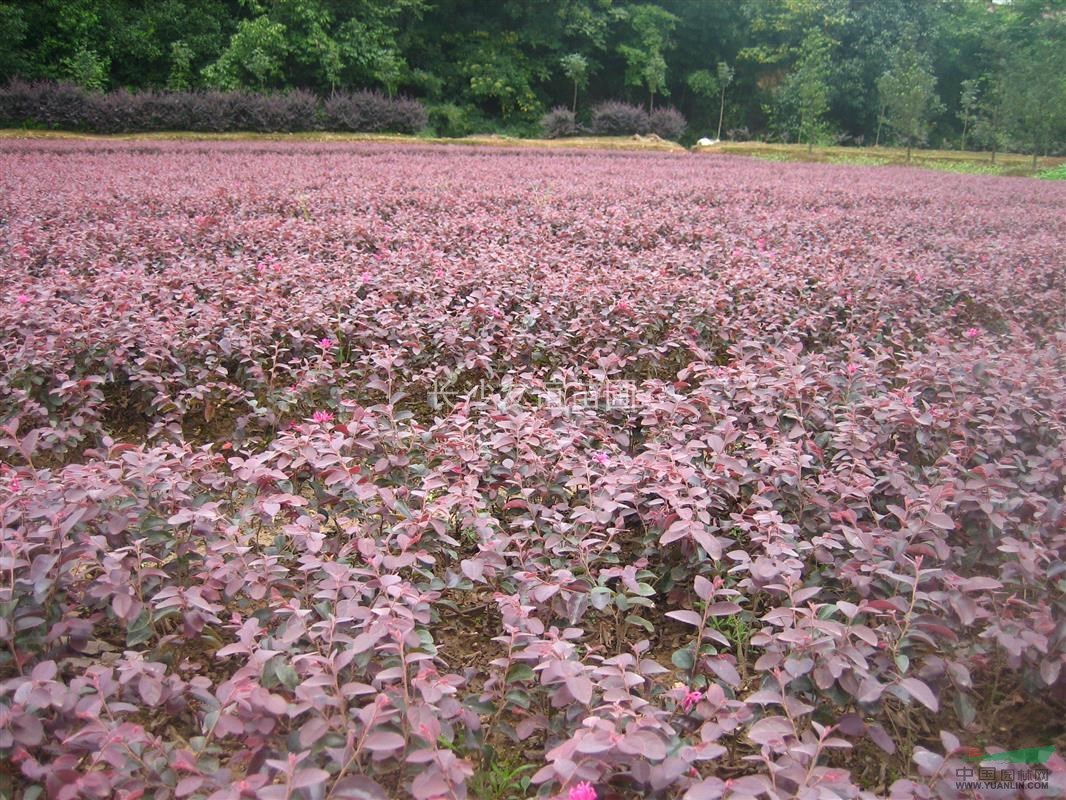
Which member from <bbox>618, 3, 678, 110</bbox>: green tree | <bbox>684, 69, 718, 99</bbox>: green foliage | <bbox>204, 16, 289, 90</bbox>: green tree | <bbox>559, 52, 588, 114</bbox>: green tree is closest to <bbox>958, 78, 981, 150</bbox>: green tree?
<bbox>684, 69, 718, 99</bbox>: green foliage

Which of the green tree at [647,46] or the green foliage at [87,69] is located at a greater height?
the green tree at [647,46]

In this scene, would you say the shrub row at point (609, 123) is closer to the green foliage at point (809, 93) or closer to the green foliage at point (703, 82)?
the green foliage at point (809, 93)

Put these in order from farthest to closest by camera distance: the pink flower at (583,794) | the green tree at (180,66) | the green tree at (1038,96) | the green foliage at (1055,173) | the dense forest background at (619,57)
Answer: the green tree at (180,66)
the dense forest background at (619,57)
the green tree at (1038,96)
the green foliage at (1055,173)
the pink flower at (583,794)

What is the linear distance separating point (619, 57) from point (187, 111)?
20.8m

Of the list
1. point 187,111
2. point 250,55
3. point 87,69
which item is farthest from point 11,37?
point 187,111

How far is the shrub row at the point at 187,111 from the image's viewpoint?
56.7ft

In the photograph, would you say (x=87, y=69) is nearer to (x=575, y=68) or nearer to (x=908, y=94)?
(x=575, y=68)

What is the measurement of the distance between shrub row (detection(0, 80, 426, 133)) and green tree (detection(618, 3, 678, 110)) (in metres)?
13.7

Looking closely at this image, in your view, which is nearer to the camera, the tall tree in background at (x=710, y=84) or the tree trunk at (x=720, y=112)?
the tall tree in background at (x=710, y=84)

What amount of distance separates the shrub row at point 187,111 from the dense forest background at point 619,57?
4518mm

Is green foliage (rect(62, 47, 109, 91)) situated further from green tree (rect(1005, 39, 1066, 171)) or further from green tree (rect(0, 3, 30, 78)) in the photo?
green tree (rect(1005, 39, 1066, 171))

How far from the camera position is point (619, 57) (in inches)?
1307

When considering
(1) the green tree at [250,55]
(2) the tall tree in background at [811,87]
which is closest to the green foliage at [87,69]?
(1) the green tree at [250,55]

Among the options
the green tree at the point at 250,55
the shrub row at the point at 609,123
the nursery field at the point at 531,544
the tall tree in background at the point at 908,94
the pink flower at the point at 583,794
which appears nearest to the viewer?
the pink flower at the point at 583,794
